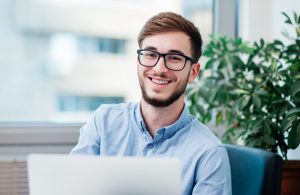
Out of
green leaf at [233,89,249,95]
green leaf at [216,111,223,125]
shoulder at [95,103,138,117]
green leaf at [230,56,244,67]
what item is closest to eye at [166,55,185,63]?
shoulder at [95,103,138,117]

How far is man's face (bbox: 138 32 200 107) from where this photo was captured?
4.92ft

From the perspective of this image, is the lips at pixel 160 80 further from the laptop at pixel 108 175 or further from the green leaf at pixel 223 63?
the green leaf at pixel 223 63

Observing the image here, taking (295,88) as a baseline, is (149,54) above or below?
above

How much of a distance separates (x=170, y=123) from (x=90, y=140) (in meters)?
0.30

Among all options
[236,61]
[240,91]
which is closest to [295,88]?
[240,91]

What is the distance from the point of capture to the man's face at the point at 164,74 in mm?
1500

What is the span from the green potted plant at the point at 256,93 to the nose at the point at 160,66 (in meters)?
0.65

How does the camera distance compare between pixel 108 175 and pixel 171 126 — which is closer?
pixel 108 175

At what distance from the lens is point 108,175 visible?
97 centimetres

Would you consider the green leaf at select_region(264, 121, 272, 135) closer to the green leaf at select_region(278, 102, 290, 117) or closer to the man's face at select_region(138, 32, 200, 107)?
the green leaf at select_region(278, 102, 290, 117)

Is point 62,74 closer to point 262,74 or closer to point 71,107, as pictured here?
point 71,107

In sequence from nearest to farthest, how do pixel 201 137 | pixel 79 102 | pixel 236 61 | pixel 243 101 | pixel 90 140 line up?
pixel 201 137 < pixel 90 140 < pixel 243 101 < pixel 236 61 < pixel 79 102

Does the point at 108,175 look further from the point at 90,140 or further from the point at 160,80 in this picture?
the point at 90,140

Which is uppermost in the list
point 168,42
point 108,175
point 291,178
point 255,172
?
point 168,42
